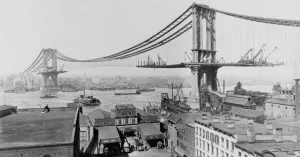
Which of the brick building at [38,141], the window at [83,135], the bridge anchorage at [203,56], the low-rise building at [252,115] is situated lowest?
the window at [83,135]

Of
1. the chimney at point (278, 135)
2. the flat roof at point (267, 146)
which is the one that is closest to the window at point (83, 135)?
the flat roof at point (267, 146)

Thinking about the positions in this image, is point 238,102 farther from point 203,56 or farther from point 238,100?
point 203,56

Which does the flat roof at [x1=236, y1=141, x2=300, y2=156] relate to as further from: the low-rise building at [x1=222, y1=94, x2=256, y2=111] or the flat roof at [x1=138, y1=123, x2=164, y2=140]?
the low-rise building at [x1=222, y1=94, x2=256, y2=111]

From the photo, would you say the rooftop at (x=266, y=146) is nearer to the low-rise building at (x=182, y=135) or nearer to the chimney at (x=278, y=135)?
the chimney at (x=278, y=135)

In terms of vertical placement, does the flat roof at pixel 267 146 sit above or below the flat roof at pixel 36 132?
below

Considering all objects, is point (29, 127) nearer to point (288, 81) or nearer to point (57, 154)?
point (57, 154)

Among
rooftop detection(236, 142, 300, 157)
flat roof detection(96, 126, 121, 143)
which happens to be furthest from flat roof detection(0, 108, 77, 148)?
flat roof detection(96, 126, 121, 143)
